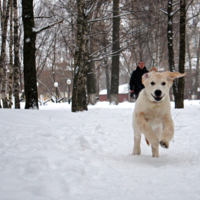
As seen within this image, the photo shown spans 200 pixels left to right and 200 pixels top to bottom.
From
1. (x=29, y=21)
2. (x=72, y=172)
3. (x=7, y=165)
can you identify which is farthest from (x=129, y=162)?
(x=29, y=21)

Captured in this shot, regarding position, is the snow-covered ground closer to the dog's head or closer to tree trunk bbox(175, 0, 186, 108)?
the dog's head

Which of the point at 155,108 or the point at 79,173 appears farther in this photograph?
the point at 155,108

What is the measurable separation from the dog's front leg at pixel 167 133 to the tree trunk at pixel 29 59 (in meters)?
6.11

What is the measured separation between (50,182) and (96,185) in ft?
1.42

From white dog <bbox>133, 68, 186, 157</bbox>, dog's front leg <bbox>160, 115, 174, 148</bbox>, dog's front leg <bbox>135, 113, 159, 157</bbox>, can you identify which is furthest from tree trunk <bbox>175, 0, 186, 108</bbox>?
dog's front leg <bbox>135, 113, 159, 157</bbox>

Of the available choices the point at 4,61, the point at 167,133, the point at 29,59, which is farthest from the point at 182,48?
the point at 4,61

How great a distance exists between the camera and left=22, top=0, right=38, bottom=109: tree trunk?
869 cm

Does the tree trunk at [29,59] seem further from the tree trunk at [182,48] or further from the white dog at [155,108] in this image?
the tree trunk at [182,48]

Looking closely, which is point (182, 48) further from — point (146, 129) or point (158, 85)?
point (146, 129)

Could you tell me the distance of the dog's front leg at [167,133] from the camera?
3.30m

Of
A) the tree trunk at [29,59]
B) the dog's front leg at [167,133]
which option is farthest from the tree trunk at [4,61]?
the dog's front leg at [167,133]

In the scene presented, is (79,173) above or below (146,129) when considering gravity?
below

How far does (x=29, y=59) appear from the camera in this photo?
28.6ft

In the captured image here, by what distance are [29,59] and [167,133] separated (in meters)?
6.63
